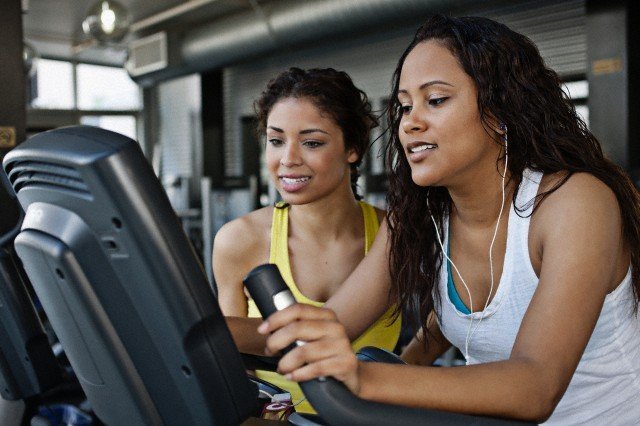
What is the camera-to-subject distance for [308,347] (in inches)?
28.0

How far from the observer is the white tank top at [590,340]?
115 centimetres

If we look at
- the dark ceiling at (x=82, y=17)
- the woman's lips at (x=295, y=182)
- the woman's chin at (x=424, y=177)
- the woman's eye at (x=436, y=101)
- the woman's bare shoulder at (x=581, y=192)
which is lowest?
the woman's lips at (x=295, y=182)

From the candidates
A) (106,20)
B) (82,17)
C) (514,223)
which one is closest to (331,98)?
(514,223)

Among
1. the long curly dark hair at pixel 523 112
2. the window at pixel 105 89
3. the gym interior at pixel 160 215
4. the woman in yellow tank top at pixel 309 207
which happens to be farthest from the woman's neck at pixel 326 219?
the window at pixel 105 89

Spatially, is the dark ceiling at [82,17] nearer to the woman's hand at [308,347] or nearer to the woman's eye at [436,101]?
the woman's eye at [436,101]

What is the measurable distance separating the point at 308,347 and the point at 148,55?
343 inches

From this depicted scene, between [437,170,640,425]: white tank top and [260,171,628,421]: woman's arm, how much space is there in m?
0.05

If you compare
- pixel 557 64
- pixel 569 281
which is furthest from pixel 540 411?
pixel 557 64

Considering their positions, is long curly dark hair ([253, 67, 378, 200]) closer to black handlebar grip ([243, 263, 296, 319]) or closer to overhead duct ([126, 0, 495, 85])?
black handlebar grip ([243, 263, 296, 319])

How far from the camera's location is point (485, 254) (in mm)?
1271

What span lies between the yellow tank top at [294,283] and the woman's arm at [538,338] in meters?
0.70

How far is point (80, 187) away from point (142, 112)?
1138 cm

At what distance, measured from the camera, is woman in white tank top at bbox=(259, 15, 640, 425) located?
1000 millimetres

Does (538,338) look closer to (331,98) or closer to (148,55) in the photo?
(331,98)
